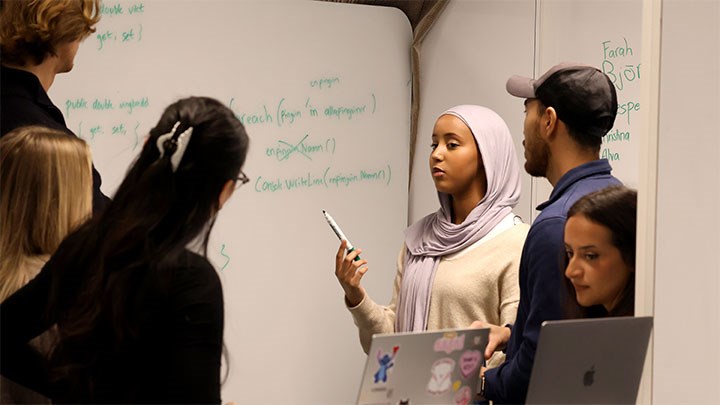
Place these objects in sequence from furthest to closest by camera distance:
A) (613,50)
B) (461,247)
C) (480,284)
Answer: (613,50), (461,247), (480,284)

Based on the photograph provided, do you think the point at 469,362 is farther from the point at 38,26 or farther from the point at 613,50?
the point at 613,50

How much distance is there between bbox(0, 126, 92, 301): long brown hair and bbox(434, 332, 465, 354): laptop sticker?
0.67 metres

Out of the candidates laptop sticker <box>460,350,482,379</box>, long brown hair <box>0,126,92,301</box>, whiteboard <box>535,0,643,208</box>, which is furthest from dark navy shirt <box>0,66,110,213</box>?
whiteboard <box>535,0,643,208</box>

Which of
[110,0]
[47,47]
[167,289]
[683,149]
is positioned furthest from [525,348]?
[110,0]

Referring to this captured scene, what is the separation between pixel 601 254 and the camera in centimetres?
174

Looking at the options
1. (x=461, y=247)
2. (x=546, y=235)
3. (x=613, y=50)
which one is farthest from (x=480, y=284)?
(x=613, y=50)

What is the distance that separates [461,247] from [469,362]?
2.73 ft

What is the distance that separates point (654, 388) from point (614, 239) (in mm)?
305

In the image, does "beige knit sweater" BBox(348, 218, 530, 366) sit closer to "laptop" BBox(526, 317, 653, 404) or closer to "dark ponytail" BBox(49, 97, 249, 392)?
"laptop" BBox(526, 317, 653, 404)

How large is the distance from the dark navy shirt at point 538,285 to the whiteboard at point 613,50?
0.85m

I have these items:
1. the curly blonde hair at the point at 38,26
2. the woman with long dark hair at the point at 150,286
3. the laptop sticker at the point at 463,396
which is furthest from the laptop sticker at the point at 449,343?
the curly blonde hair at the point at 38,26

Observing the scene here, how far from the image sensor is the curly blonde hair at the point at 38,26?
195 centimetres

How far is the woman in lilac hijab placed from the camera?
8.05 ft

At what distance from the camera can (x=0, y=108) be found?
78.4 inches
